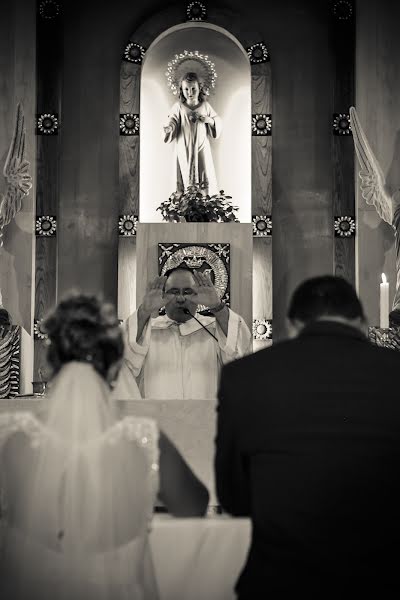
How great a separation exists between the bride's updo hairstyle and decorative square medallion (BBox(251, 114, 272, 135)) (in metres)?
6.86

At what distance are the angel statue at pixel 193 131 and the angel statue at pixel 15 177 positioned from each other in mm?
1372

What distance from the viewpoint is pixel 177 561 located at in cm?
341

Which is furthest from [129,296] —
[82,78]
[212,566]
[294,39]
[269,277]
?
[212,566]

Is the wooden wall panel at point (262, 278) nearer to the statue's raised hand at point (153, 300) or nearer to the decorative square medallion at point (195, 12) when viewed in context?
the decorative square medallion at point (195, 12)

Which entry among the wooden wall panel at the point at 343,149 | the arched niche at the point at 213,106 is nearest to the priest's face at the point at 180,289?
the wooden wall panel at the point at 343,149

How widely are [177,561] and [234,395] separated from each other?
2.40ft

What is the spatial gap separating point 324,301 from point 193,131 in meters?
6.83

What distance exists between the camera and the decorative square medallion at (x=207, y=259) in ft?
28.1

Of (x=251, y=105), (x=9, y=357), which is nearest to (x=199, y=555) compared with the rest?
(x=9, y=357)

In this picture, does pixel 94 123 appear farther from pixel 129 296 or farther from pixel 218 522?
pixel 218 522

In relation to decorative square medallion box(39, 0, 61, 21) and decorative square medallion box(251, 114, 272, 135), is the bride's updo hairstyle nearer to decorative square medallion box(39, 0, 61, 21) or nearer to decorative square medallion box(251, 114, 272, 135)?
decorative square medallion box(251, 114, 272, 135)

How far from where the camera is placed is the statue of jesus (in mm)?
9656

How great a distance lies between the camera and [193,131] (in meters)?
9.74

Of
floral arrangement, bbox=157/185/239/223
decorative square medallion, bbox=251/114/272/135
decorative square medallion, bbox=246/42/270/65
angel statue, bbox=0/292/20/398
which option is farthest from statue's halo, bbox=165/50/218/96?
angel statue, bbox=0/292/20/398
